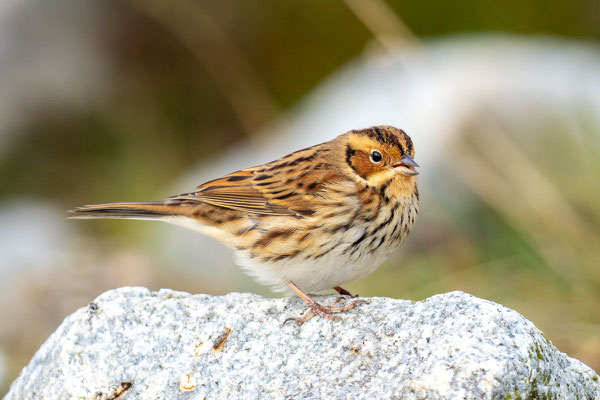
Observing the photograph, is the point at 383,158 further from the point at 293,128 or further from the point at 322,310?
the point at 293,128

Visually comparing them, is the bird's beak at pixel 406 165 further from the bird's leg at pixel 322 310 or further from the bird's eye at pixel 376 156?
the bird's leg at pixel 322 310

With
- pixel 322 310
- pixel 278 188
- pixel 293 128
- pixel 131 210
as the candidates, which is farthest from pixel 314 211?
pixel 293 128

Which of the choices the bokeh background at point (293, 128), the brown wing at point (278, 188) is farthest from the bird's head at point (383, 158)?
the bokeh background at point (293, 128)

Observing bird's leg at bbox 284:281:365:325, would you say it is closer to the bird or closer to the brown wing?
the bird

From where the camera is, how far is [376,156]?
14.8 ft

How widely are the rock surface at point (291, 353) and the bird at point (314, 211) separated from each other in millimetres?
253

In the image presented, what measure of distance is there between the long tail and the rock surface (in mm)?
867

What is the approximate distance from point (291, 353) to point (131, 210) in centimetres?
171

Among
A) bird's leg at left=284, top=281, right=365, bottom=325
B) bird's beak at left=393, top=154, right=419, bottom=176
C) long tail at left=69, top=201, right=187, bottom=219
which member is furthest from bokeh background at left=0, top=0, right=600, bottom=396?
bird's leg at left=284, top=281, right=365, bottom=325

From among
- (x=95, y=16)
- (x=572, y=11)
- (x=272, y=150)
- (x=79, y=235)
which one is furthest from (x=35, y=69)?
(x=572, y=11)

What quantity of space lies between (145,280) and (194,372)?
4.46 m

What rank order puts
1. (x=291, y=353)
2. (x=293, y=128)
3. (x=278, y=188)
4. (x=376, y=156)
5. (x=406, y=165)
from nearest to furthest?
(x=291, y=353) → (x=406, y=165) → (x=376, y=156) → (x=278, y=188) → (x=293, y=128)

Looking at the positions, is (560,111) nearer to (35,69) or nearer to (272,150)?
(272,150)

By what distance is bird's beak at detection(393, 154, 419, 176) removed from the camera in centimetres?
436
